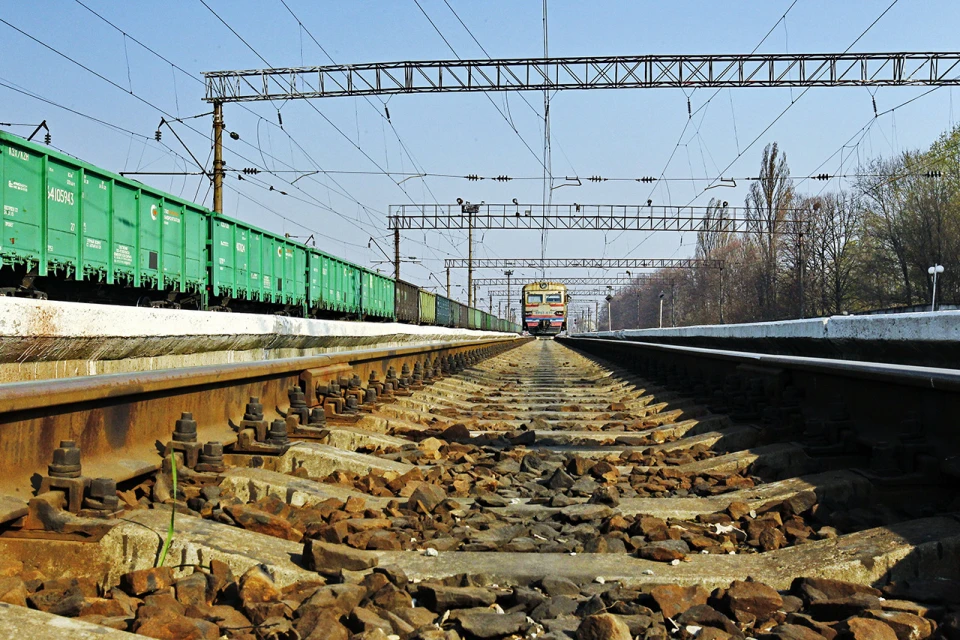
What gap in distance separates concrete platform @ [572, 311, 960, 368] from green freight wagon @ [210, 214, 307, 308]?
432 inches

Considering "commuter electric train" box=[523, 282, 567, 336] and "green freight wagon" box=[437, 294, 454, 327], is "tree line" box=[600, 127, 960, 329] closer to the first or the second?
"commuter electric train" box=[523, 282, 567, 336]

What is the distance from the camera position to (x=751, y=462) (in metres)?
4.91

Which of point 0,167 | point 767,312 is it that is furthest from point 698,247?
point 0,167

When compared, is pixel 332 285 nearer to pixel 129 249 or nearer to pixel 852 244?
pixel 129 249

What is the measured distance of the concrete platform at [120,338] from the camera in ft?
12.6

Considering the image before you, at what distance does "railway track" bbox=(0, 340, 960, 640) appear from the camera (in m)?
2.43

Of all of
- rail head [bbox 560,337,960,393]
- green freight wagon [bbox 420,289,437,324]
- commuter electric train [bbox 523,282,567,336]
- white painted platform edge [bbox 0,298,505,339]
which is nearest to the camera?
rail head [bbox 560,337,960,393]

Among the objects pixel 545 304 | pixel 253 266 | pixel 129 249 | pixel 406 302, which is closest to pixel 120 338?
pixel 129 249

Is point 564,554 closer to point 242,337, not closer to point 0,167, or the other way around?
point 242,337

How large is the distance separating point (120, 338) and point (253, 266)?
15.4 m

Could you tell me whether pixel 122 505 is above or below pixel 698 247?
below

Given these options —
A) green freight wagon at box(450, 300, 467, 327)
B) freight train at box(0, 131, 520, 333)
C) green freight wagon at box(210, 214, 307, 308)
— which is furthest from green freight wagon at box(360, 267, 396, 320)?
green freight wagon at box(450, 300, 467, 327)

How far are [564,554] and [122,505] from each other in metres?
1.59

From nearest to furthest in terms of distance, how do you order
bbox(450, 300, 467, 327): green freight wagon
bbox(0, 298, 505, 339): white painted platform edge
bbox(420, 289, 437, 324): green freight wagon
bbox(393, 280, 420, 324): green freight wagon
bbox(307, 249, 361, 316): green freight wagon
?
bbox(0, 298, 505, 339): white painted platform edge → bbox(307, 249, 361, 316): green freight wagon → bbox(393, 280, 420, 324): green freight wagon → bbox(420, 289, 437, 324): green freight wagon → bbox(450, 300, 467, 327): green freight wagon
